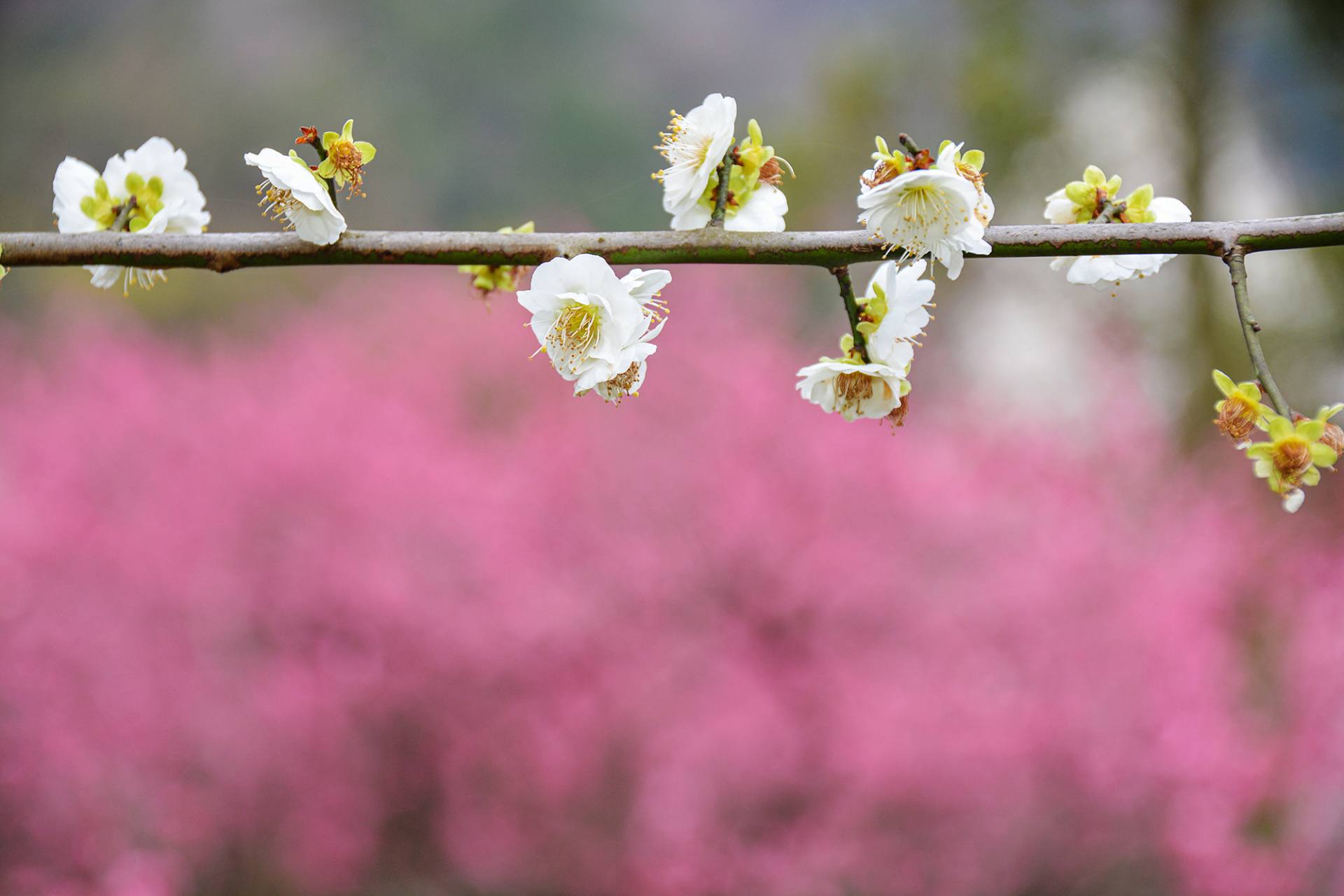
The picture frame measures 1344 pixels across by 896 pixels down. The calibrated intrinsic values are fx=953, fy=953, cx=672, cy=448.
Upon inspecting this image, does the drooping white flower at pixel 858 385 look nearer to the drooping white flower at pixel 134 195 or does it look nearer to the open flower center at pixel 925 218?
the open flower center at pixel 925 218

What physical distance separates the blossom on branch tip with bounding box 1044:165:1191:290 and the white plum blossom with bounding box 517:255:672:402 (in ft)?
0.77

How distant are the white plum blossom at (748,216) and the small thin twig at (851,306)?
0.05 meters

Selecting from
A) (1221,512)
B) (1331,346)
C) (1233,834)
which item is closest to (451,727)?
(1233,834)

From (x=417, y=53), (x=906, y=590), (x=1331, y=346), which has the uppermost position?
(x=417, y=53)

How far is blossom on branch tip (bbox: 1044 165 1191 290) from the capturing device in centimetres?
52

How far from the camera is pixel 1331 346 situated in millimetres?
4078

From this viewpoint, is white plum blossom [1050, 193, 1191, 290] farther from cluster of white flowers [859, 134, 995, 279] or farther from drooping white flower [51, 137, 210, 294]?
drooping white flower [51, 137, 210, 294]

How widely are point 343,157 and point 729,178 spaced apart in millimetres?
198

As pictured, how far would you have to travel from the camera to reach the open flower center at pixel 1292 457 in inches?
16.6

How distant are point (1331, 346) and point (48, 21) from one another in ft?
23.4

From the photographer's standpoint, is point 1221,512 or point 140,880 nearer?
point 140,880

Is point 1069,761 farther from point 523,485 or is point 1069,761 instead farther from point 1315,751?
point 523,485

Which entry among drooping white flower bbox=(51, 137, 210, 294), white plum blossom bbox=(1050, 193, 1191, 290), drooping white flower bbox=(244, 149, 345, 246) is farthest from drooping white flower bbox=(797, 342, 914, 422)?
drooping white flower bbox=(51, 137, 210, 294)

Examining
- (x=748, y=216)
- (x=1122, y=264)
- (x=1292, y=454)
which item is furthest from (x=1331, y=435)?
(x=748, y=216)
